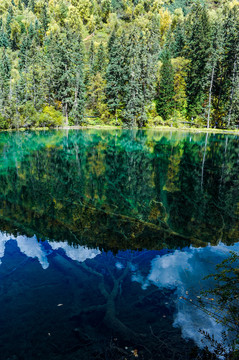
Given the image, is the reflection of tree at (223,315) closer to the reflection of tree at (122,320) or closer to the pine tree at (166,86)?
the reflection of tree at (122,320)

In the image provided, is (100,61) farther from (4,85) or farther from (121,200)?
(121,200)

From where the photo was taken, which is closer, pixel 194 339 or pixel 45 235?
pixel 194 339

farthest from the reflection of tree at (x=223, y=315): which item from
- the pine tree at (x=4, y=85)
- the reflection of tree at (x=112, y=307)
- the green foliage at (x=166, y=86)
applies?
the green foliage at (x=166, y=86)

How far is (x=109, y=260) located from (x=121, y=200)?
5004 mm

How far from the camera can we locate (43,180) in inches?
586

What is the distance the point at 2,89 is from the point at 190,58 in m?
39.9

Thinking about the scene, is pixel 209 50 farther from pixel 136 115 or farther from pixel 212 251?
pixel 212 251

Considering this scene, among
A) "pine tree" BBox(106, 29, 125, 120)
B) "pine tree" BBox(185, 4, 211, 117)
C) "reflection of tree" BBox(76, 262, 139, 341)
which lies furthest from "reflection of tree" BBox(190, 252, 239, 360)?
"pine tree" BBox(185, 4, 211, 117)

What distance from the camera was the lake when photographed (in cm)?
475

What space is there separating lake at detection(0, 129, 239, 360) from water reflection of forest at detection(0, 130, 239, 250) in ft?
0.17

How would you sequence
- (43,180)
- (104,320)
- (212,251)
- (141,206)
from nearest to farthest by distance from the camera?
(104,320) → (212,251) → (141,206) → (43,180)

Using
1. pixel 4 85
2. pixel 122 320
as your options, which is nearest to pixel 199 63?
pixel 4 85

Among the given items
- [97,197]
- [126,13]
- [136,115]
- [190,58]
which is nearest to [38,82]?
[136,115]

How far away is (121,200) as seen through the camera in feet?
40.0
